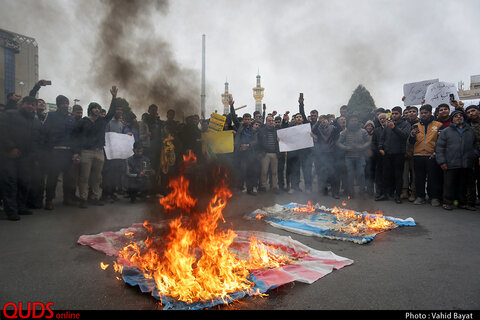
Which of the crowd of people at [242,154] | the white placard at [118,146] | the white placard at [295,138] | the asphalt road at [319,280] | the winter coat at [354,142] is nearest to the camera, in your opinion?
the asphalt road at [319,280]

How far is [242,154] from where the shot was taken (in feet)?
Result: 32.3

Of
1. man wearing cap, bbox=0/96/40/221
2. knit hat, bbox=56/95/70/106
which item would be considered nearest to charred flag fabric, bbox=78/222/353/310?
man wearing cap, bbox=0/96/40/221

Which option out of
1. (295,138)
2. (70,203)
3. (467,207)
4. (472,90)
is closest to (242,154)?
(295,138)

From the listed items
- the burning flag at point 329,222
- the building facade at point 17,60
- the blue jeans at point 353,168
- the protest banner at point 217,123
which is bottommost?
the burning flag at point 329,222

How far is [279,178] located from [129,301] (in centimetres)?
773

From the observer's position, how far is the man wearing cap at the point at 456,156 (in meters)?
7.11

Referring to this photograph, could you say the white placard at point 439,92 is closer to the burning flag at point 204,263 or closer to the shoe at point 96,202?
the burning flag at point 204,263

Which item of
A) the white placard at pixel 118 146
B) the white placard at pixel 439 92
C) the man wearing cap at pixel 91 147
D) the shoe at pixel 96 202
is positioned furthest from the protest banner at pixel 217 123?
the white placard at pixel 439 92

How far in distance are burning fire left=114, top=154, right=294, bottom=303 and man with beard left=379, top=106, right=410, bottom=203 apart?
5544 millimetres

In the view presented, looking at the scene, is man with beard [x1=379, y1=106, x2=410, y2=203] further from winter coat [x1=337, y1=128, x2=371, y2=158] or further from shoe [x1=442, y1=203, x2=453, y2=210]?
shoe [x1=442, y1=203, x2=453, y2=210]

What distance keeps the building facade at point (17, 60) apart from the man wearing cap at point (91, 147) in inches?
62.8

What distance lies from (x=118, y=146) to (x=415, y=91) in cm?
977

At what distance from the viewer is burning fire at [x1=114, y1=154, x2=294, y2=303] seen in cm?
289

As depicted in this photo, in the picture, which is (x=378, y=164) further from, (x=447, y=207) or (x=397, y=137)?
(x=447, y=207)
